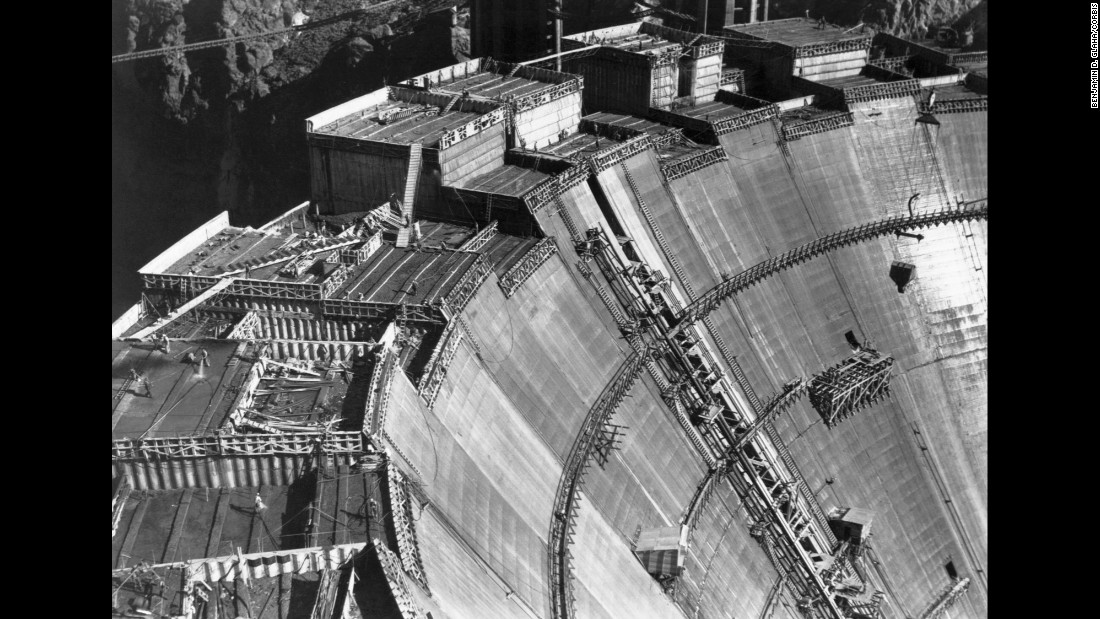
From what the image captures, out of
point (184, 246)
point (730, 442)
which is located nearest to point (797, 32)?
point (730, 442)

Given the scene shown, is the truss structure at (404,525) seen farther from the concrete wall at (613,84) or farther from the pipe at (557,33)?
the pipe at (557,33)

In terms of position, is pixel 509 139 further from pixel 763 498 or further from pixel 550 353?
pixel 763 498

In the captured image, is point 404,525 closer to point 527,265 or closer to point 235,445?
point 235,445

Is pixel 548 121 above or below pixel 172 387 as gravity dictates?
above

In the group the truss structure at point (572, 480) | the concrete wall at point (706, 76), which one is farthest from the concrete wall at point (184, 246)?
the concrete wall at point (706, 76)

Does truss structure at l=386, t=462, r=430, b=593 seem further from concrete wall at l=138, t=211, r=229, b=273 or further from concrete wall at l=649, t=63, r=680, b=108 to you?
concrete wall at l=649, t=63, r=680, b=108
